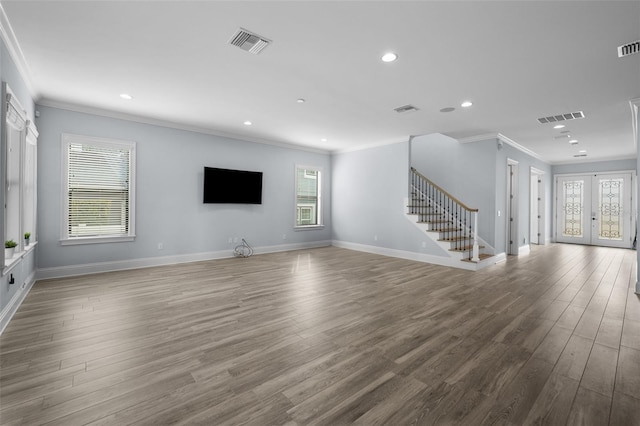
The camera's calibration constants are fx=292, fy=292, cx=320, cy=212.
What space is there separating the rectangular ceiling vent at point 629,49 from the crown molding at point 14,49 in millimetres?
5741

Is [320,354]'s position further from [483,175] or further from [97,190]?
[483,175]

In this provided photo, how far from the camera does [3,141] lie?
Answer: 2.86 m

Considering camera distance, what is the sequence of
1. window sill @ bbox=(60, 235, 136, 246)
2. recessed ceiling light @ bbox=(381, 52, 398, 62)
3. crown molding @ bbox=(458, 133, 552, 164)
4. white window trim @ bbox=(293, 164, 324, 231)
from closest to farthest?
recessed ceiling light @ bbox=(381, 52, 398, 62), window sill @ bbox=(60, 235, 136, 246), crown molding @ bbox=(458, 133, 552, 164), white window trim @ bbox=(293, 164, 324, 231)

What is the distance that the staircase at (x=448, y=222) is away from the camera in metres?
6.03

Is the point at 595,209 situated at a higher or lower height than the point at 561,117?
lower

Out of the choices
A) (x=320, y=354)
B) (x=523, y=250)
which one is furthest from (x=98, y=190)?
(x=523, y=250)

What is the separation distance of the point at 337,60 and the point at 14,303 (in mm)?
4564

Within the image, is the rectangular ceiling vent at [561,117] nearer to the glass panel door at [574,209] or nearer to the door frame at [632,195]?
the door frame at [632,195]

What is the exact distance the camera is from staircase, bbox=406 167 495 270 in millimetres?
6027

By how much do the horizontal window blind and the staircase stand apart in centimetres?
597

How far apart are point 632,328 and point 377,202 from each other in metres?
5.16

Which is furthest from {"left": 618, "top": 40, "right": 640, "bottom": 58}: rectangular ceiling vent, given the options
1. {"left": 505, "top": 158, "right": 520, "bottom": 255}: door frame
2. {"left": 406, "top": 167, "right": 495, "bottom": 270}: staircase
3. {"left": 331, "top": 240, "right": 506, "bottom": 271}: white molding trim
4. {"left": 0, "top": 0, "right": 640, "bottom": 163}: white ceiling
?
{"left": 505, "top": 158, "right": 520, "bottom": 255}: door frame

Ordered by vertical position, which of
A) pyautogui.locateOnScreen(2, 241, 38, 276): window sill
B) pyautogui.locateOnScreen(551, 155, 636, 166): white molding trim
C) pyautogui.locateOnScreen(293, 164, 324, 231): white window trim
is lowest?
pyautogui.locateOnScreen(2, 241, 38, 276): window sill

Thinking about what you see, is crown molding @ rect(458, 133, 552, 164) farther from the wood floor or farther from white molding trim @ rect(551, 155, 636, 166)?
the wood floor
